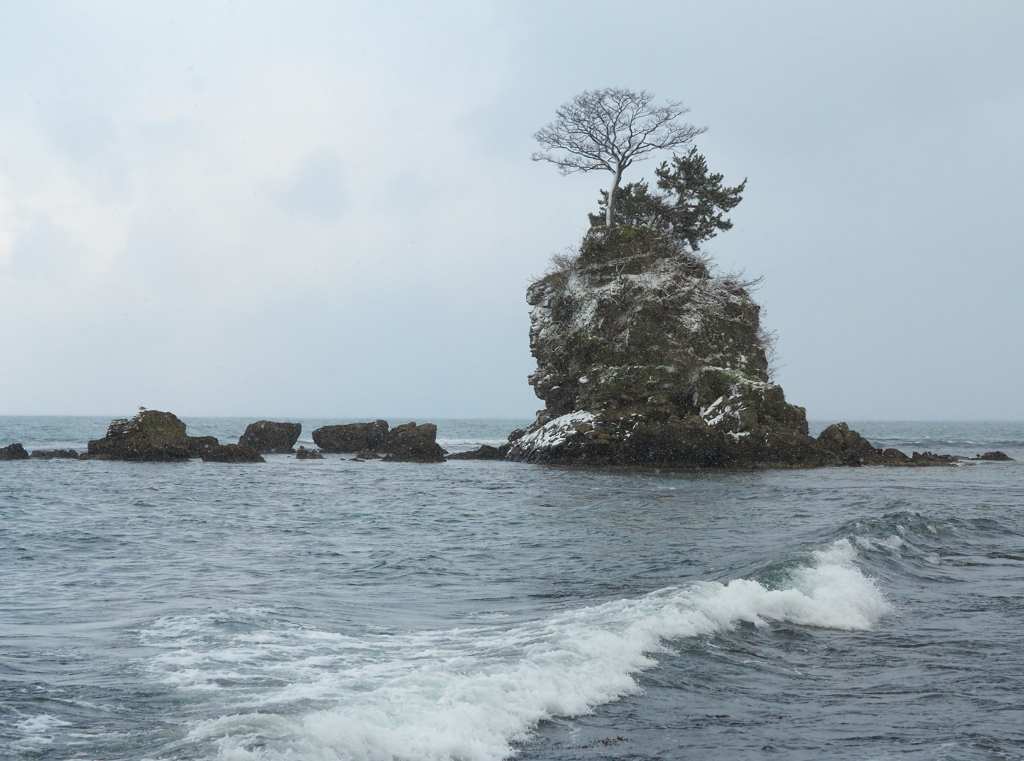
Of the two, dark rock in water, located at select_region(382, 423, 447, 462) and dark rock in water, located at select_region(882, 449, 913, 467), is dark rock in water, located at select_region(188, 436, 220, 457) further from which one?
dark rock in water, located at select_region(882, 449, 913, 467)

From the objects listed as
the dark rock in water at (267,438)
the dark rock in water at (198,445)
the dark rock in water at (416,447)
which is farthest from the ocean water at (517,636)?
the dark rock in water at (267,438)

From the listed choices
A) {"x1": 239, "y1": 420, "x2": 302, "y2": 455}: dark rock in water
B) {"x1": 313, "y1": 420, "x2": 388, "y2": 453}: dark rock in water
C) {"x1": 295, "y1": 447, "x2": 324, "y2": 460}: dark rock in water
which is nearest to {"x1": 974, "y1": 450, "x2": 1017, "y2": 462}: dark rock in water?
{"x1": 313, "y1": 420, "x2": 388, "y2": 453}: dark rock in water

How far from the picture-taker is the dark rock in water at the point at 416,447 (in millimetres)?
40344

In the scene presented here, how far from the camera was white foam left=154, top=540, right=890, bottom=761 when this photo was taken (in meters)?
5.22

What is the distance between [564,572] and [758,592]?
322 centimetres

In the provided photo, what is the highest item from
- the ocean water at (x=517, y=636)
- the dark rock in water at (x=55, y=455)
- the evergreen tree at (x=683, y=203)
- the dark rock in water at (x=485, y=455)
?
the evergreen tree at (x=683, y=203)

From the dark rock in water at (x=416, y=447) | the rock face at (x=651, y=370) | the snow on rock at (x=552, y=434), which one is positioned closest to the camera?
the rock face at (x=651, y=370)

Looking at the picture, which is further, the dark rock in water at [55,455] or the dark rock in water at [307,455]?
the dark rock in water at [307,455]

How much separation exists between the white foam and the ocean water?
0.09ft

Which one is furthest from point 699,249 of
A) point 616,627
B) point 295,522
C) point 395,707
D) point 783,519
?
point 395,707

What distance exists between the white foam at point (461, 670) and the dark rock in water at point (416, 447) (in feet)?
102

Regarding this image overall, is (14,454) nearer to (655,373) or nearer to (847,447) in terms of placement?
(655,373)

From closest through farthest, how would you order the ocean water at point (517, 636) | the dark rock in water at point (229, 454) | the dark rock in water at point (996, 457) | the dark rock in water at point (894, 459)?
1. the ocean water at point (517, 636)
2. the dark rock in water at point (894, 459)
3. the dark rock in water at point (229, 454)
4. the dark rock in water at point (996, 457)

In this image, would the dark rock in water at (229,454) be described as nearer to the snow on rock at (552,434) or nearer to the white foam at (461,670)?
the snow on rock at (552,434)
